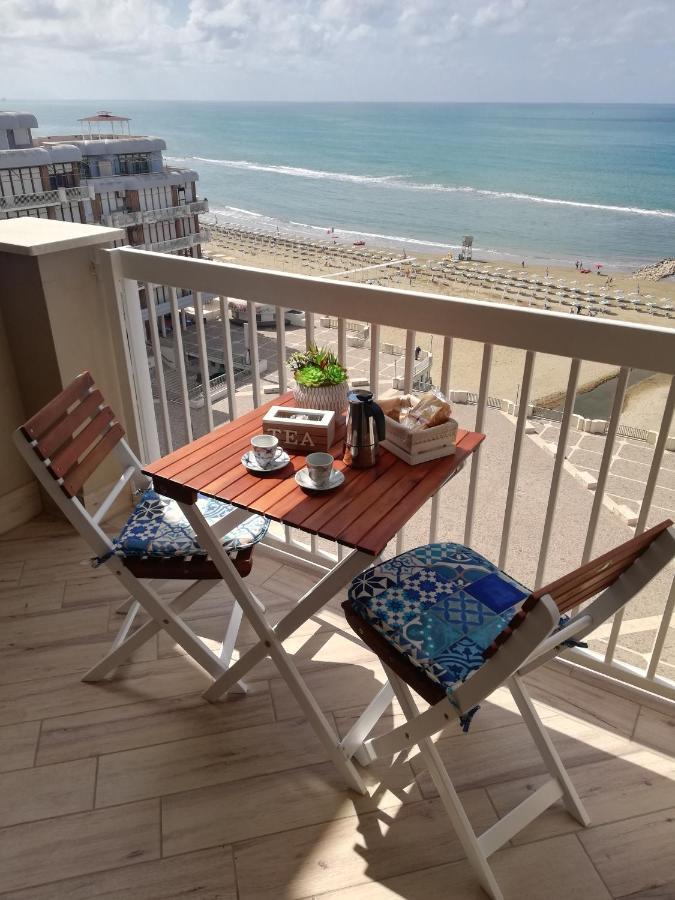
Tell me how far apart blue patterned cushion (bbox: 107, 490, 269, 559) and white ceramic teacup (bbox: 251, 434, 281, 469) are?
19 cm

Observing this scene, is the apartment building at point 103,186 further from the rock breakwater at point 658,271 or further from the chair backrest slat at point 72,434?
the chair backrest slat at point 72,434

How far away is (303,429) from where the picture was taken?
1505mm

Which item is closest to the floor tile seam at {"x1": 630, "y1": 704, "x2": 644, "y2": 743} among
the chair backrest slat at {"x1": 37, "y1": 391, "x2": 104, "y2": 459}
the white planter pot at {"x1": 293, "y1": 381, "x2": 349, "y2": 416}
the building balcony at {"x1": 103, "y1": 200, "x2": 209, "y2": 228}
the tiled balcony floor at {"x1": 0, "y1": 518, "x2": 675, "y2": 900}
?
the tiled balcony floor at {"x1": 0, "y1": 518, "x2": 675, "y2": 900}

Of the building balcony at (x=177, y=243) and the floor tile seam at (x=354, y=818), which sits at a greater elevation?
the floor tile seam at (x=354, y=818)

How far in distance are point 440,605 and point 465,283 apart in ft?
79.4

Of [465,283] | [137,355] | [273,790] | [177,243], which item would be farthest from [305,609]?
[465,283]

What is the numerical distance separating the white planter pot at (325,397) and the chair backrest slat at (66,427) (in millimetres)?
598

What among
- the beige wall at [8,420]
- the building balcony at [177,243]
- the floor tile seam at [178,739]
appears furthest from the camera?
the building balcony at [177,243]

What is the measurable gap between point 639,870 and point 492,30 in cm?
5363

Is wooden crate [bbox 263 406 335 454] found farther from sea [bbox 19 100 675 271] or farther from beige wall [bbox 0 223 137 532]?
sea [bbox 19 100 675 271]

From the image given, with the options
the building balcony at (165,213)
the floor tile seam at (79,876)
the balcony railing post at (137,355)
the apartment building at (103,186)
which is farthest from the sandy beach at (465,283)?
the floor tile seam at (79,876)

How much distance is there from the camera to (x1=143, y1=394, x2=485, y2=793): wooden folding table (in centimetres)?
124

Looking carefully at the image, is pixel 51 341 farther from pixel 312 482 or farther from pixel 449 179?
pixel 449 179

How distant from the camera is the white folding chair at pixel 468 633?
980mm
